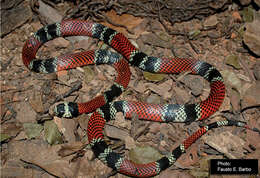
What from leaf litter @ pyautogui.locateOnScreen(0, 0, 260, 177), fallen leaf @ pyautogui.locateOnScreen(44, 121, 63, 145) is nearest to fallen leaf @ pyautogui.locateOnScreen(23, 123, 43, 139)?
leaf litter @ pyautogui.locateOnScreen(0, 0, 260, 177)

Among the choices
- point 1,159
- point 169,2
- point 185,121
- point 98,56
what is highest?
point 169,2

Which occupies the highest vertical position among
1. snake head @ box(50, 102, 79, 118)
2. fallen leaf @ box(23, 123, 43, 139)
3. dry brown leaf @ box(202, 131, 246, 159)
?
snake head @ box(50, 102, 79, 118)

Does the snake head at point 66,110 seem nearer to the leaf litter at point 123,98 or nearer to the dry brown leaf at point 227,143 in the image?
the leaf litter at point 123,98

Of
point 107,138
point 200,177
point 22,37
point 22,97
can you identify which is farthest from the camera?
point 22,37

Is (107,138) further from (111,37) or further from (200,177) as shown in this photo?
(111,37)

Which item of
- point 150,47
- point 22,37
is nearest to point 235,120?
point 150,47

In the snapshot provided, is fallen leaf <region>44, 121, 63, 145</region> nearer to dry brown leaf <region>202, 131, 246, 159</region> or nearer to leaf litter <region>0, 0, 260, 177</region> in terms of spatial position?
leaf litter <region>0, 0, 260, 177</region>

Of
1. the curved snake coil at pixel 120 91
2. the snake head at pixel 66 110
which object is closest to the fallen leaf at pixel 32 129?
the snake head at pixel 66 110
